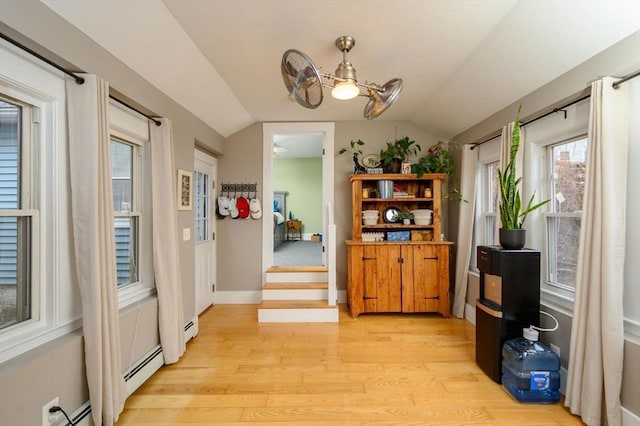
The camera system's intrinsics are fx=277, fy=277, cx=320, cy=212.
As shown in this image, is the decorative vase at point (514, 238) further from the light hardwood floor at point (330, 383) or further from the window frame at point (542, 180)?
the light hardwood floor at point (330, 383)

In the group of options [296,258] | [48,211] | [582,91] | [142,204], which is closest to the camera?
[48,211]

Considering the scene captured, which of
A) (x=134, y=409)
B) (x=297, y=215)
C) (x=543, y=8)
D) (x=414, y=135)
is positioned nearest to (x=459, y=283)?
(x=414, y=135)

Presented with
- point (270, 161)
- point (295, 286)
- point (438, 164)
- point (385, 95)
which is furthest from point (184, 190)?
point (438, 164)

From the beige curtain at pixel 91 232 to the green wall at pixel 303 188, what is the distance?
7.10 metres

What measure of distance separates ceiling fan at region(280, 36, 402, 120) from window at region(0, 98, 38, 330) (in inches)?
55.9

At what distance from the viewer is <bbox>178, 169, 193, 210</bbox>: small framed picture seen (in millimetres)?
2785

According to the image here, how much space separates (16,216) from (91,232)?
321 millimetres

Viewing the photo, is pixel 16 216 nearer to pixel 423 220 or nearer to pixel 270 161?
pixel 270 161

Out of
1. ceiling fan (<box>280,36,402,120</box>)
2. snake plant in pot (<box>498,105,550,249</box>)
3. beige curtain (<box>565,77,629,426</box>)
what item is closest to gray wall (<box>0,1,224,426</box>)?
ceiling fan (<box>280,36,402,120</box>)

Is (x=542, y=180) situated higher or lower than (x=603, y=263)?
higher

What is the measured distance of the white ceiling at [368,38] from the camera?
1.68 meters

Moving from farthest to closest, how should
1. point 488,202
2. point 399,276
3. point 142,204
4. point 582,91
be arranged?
1. point 399,276
2. point 488,202
3. point 142,204
4. point 582,91

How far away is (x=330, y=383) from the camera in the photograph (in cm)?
216

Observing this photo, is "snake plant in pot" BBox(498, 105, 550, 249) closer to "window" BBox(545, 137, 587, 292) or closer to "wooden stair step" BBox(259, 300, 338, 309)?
"window" BBox(545, 137, 587, 292)
